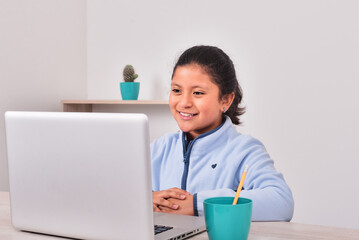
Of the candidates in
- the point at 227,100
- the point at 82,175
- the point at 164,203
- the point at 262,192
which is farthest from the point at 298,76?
the point at 82,175

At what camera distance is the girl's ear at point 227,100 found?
162 centimetres

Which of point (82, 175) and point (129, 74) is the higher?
point (129, 74)

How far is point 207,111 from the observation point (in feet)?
5.04

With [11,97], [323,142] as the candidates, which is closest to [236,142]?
[323,142]

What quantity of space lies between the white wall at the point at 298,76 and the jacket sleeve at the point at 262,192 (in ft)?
4.42

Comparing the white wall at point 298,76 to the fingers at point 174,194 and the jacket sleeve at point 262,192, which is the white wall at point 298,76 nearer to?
the jacket sleeve at point 262,192

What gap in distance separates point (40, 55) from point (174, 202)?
212cm

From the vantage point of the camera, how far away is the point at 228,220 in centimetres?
88

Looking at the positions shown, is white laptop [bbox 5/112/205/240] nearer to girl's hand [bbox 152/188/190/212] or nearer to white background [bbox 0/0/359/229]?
girl's hand [bbox 152/188/190/212]

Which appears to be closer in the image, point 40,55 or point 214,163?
point 214,163

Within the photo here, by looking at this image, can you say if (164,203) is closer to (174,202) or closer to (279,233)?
(174,202)

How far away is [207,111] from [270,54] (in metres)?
1.38

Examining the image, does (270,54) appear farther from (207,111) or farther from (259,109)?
(207,111)

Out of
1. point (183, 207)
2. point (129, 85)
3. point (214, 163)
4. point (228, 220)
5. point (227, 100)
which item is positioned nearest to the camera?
point (228, 220)
